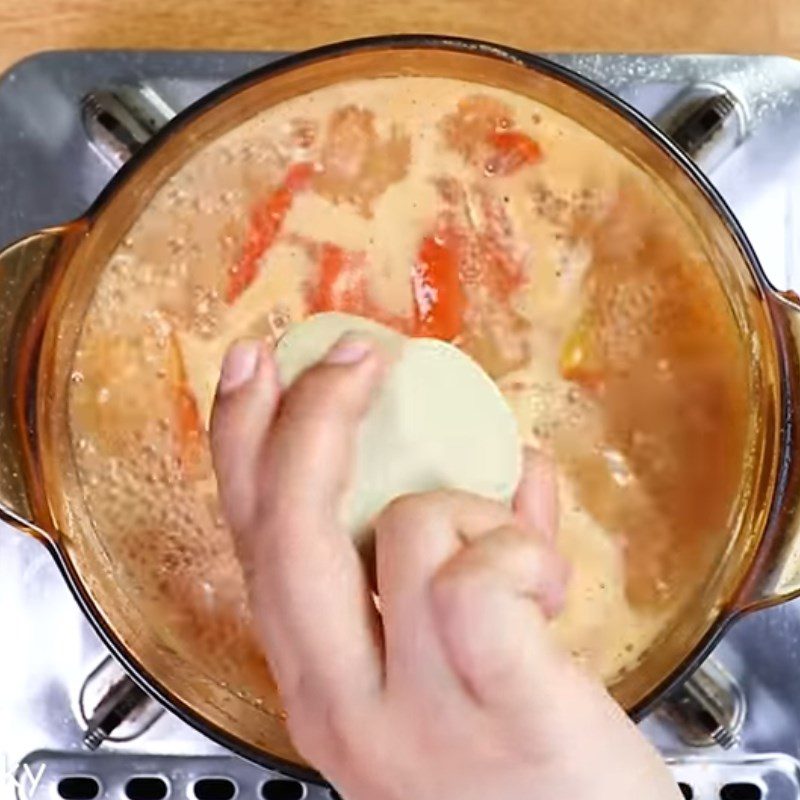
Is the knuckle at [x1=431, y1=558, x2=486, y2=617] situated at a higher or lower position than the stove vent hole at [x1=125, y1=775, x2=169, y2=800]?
higher

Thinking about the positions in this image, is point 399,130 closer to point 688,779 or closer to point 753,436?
point 753,436

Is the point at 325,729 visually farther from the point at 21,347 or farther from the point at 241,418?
the point at 21,347

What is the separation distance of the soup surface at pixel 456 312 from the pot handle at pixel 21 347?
0.08ft

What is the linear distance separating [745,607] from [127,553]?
0.24 metres

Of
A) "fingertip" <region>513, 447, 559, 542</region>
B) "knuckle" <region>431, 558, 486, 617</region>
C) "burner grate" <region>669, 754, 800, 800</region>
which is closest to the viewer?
"knuckle" <region>431, 558, 486, 617</region>

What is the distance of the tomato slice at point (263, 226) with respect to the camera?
0.62m

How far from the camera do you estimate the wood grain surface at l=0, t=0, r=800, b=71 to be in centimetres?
69

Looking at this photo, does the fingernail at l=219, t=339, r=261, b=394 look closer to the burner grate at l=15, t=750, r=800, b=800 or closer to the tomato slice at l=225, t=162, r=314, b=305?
the tomato slice at l=225, t=162, r=314, b=305

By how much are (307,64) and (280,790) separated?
1.01 ft

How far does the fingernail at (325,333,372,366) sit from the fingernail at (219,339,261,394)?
0.08 ft

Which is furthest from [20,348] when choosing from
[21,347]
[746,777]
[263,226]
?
[746,777]

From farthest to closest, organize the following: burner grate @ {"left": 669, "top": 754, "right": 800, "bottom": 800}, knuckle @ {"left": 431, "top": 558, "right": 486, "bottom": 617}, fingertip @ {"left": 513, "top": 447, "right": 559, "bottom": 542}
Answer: burner grate @ {"left": 669, "top": 754, "right": 800, "bottom": 800} < fingertip @ {"left": 513, "top": 447, "right": 559, "bottom": 542} < knuckle @ {"left": 431, "top": 558, "right": 486, "bottom": 617}

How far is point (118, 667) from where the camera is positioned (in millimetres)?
685

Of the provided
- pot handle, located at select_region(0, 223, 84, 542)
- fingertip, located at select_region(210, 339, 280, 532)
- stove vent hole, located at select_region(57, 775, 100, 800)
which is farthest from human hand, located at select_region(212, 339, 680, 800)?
stove vent hole, located at select_region(57, 775, 100, 800)
